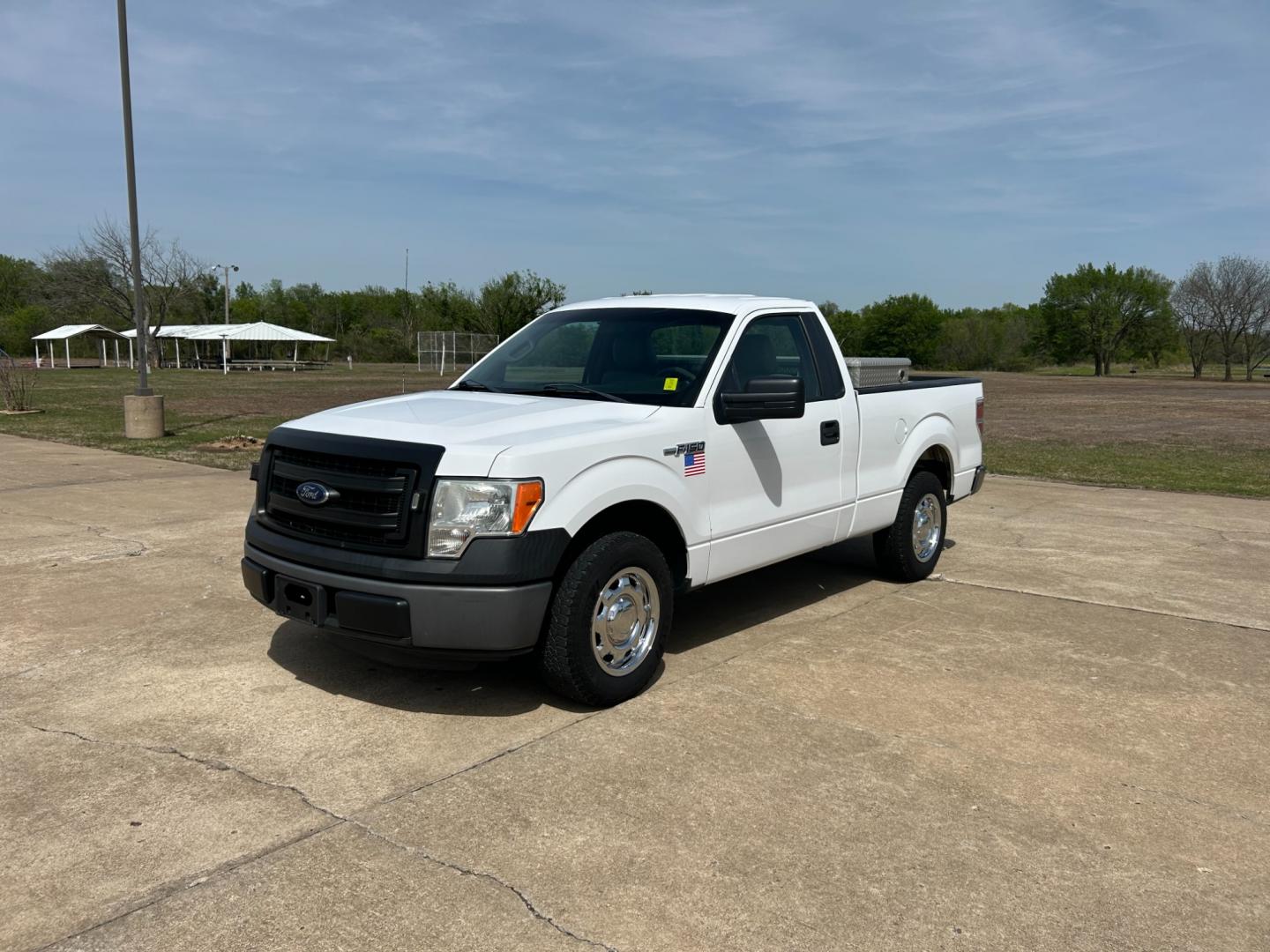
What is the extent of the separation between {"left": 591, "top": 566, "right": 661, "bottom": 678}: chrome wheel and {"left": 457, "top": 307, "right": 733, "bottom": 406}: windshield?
0.97m

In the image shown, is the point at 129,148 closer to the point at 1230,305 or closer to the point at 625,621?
the point at 625,621

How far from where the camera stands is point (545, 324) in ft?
20.1

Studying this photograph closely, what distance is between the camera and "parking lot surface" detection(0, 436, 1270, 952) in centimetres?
294

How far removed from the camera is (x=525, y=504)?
161 inches

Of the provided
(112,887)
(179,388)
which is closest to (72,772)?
(112,887)

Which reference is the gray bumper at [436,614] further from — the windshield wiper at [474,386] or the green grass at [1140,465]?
the green grass at [1140,465]

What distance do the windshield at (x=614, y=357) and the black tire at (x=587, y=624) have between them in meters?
0.89

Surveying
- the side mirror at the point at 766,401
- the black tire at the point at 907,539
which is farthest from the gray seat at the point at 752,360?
the black tire at the point at 907,539

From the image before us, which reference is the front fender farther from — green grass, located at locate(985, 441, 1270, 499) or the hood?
green grass, located at locate(985, 441, 1270, 499)

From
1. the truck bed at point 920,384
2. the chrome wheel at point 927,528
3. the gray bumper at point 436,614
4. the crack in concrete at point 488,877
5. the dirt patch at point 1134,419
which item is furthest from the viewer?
the dirt patch at point 1134,419

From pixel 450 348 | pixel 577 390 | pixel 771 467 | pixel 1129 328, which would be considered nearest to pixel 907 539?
pixel 771 467

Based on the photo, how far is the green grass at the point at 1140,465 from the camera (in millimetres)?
12578

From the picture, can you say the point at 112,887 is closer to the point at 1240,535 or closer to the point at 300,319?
the point at 1240,535

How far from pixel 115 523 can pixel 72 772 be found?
5536 mm
